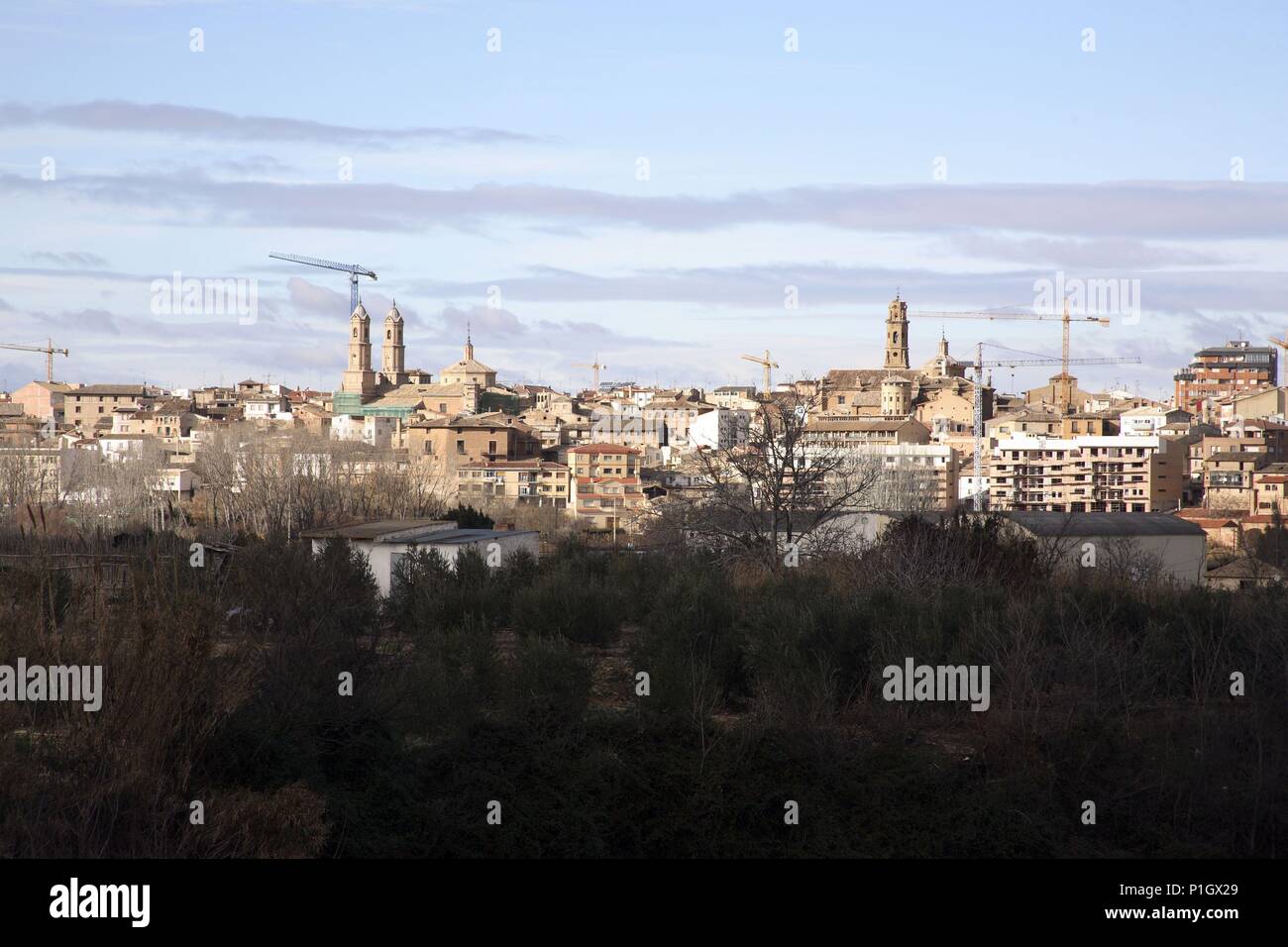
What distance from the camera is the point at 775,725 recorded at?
37.8 feet

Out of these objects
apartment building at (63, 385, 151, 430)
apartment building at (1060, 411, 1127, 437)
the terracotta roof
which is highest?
apartment building at (63, 385, 151, 430)

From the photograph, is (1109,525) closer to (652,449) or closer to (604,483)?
(604,483)

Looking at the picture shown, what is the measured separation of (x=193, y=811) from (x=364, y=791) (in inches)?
85.4

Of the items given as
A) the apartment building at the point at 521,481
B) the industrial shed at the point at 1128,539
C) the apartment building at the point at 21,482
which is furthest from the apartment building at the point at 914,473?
the apartment building at the point at 21,482

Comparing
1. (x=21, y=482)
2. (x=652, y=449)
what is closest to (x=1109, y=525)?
(x=21, y=482)

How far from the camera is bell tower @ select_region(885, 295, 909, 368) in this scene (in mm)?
133375

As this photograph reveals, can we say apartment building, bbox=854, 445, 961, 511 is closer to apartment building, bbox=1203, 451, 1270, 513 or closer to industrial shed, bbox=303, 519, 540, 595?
apartment building, bbox=1203, 451, 1270, 513

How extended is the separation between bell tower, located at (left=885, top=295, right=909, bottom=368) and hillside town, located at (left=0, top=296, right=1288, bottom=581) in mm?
200

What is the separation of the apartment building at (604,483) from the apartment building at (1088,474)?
1796cm

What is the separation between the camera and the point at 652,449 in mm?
85312

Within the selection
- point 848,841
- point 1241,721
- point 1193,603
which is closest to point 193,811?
point 848,841

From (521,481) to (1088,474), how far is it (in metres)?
28.3

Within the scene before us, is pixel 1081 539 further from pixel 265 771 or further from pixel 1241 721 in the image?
pixel 265 771

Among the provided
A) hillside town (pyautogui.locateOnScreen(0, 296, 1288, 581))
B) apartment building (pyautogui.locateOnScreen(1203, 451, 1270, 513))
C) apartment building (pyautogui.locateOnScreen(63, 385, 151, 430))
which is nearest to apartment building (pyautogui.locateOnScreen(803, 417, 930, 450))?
hillside town (pyautogui.locateOnScreen(0, 296, 1288, 581))
